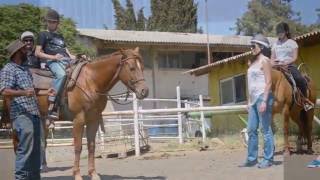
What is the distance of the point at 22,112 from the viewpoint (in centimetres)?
790

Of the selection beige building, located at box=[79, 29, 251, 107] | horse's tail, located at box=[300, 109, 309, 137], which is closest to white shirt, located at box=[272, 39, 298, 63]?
horse's tail, located at box=[300, 109, 309, 137]

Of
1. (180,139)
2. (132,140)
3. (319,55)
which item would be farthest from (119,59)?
(319,55)

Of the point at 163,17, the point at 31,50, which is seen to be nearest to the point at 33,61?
the point at 31,50

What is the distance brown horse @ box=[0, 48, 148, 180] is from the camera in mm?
9555

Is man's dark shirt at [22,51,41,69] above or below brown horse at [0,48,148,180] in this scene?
above

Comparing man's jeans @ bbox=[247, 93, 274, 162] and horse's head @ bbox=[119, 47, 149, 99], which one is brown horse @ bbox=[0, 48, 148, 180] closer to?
horse's head @ bbox=[119, 47, 149, 99]

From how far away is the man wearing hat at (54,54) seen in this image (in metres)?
9.72

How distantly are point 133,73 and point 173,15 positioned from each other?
1760 inches

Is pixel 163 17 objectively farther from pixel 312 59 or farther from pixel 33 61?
pixel 33 61

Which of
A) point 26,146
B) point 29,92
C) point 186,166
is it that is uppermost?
point 29,92

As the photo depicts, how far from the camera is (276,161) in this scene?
1042 cm

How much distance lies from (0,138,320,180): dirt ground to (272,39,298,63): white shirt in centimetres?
184

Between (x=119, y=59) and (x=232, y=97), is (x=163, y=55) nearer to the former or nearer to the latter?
(x=232, y=97)

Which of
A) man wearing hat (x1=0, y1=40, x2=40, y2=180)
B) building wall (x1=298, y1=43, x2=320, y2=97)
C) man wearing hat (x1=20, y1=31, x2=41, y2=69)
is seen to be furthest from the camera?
building wall (x1=298, y1=43, x2=320, y2=97)
